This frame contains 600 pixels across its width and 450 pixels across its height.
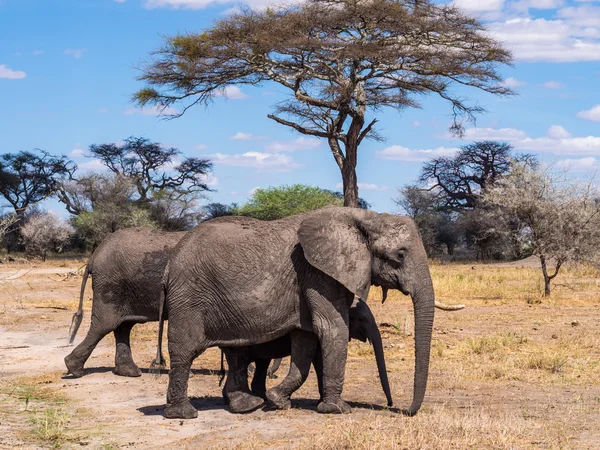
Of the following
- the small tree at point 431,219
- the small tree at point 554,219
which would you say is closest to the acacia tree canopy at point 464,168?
the small tree at point 431,219

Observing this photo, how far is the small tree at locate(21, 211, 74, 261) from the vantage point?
45388 mm

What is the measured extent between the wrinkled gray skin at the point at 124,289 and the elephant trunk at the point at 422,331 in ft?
13.1

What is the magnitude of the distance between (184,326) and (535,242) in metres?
16.3

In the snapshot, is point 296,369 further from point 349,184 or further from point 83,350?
point 349,184

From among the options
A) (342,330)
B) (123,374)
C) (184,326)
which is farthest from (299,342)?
(123,374)

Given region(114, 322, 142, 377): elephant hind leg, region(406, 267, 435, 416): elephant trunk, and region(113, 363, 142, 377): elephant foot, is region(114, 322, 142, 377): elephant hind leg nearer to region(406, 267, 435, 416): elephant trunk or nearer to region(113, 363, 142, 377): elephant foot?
region(113, 363, 142, 377): elephant foot

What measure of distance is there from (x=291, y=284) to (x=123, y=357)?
12.4 feet

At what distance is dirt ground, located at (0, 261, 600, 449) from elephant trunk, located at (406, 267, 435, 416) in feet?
0.92

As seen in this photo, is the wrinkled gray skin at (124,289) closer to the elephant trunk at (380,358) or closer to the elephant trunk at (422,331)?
the elephant trunk at (380,358)

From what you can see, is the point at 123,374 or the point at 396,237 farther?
the point at 123,374

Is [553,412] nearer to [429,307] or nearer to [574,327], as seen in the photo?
[429,307]

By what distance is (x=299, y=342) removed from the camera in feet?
27.2

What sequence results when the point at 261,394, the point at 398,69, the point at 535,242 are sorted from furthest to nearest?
1. the point at 398,69
2. the point at 535,242
3. the point at 261,394

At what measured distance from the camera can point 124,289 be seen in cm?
1088
